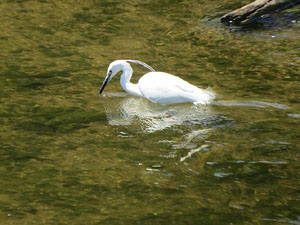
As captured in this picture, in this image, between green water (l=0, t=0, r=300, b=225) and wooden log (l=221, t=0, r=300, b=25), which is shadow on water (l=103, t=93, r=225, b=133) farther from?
wooden log (l=221, t=0, r=300, b=25)

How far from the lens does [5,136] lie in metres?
5.93

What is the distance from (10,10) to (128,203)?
726 centimetres

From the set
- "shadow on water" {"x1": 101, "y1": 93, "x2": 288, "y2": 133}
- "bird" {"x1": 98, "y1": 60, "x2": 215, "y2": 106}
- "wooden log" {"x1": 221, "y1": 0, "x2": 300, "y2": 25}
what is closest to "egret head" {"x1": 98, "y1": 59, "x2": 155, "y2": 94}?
"bird" {"x1": 98, "y1": 60, "x2": 215, "y2": 106}

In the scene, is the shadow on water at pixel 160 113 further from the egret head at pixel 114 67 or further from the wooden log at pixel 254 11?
the wooden log at pixel 254 11

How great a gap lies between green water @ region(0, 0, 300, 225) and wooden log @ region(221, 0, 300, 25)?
0.22m

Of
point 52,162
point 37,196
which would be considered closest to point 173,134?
point 52,162

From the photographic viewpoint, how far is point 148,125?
247 inches

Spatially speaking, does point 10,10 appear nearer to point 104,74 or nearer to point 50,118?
point 104,74

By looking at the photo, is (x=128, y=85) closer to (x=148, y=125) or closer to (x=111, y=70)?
(x=111, y=70)

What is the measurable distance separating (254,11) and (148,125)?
4.00m

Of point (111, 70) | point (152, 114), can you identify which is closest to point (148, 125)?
point (152, 114)

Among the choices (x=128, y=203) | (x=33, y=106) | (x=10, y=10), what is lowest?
(x=128, y=203)

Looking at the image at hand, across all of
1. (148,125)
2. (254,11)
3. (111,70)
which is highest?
(254,11)

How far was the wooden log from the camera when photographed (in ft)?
30.0
